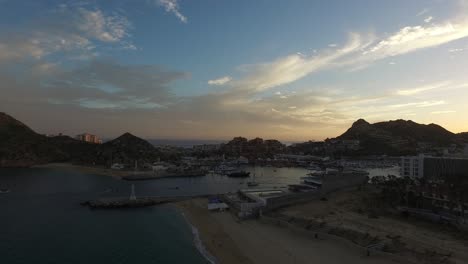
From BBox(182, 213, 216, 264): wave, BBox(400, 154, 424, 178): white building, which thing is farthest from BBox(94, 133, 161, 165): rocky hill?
BBox(182, 213, 216, 264): wave

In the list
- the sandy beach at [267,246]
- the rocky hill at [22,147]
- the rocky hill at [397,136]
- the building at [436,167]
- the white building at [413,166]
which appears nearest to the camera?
the sandy beach at [267,246]

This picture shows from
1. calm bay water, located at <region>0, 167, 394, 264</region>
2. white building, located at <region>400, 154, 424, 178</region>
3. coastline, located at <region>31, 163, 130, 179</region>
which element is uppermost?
white building, located at <region>400, 154, 424, 178</region>

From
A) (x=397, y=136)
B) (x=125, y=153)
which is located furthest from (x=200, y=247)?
(x=397, y=136)

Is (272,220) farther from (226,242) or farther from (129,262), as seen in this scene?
(129,262)

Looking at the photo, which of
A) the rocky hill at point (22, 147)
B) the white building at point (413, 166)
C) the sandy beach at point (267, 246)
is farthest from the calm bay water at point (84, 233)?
the rocky hill at point (22, 147)

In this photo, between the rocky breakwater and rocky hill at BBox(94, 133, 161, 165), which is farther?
rocky hill at BBox(94, 133, 161, 165)

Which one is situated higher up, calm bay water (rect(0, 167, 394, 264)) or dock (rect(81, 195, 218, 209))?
dock (rect(81, 195, 218, 209))

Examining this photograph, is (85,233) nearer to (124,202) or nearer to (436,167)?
(124,202)

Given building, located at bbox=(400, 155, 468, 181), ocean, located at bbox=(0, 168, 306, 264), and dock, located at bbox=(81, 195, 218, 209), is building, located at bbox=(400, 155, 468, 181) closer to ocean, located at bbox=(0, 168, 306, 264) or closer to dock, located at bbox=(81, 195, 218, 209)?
dock, located at bbox=(81, 195, 218, 209)

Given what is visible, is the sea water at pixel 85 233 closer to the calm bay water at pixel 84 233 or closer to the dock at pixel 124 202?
the calm bay water at pixel 84 233

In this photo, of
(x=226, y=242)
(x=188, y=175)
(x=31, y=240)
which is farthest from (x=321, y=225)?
(x=188, y=175)
